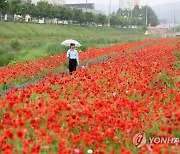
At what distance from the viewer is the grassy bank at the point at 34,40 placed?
2377 cm

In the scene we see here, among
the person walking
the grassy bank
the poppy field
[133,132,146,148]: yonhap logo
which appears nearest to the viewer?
the poppy field

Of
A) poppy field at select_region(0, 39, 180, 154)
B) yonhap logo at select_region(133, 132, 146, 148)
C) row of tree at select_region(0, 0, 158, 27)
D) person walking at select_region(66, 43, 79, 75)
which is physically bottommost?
yonhap logo at select_region(133, 132, 146, 148)

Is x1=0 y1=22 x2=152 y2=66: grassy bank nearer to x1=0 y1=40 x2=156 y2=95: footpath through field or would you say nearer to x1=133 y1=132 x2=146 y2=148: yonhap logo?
x1=0 y1=40 x2=156 y2=95: footpath through field

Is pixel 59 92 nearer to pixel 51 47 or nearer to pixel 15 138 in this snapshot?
pixel 15 138

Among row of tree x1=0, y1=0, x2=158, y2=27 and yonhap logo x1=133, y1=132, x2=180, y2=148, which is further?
row of tree x1=0, y1=0, x2=158, y2=27

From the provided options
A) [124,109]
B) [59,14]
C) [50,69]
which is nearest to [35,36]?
[59,14]

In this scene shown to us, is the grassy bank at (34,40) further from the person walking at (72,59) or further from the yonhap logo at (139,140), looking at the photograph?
the yonhap logo at (139,140)

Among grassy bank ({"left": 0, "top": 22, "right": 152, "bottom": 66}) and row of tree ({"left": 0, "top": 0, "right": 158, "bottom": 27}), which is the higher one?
row of tree ({"left": 0, "top": 0, "right": 158, "bottom": 27})

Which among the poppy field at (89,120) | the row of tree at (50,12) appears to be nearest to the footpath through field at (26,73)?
the poppy field at (89,120)

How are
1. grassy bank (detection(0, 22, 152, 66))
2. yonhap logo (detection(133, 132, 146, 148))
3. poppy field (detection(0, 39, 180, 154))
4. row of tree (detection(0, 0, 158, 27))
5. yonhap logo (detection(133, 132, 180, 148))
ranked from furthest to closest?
row of tree (detection(0, 0, 158, 27)) → grassy bank (detection(0, 22, 152, 66)) → yonhap logo (detection(133, 132, 146, 148)) → yonhap logo (detection(133, 132, 180, 148)) → poppy field (detection(0, 39, 180, 154))

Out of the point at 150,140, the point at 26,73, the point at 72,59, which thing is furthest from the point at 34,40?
the point at 150,140

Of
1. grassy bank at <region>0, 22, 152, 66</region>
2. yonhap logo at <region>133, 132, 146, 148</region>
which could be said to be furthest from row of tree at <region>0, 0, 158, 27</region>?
yonhap logo at <region>133, 132, 146, 148</region>

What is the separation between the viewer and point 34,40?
133 ft

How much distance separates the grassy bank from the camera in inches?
936
